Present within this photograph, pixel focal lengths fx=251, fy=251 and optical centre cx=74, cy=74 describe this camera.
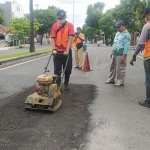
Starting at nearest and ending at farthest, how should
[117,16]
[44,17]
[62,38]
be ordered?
1. [62,38]
2. [117,16]
3. [44,17]

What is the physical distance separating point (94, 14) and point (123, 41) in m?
73.3

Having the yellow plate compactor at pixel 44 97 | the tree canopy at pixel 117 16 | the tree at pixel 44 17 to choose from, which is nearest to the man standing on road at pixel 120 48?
the tree canopy at pixel 117 16

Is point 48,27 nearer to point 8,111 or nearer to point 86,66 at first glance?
point 86,66

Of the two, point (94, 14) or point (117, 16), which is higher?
point (94, 14)

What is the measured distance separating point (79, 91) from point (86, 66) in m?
4.31

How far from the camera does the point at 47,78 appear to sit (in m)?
4.51

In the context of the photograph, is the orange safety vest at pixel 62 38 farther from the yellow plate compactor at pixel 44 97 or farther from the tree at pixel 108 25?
the tree at pixel 108 25

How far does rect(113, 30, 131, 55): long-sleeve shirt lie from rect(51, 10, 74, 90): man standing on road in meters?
1.58

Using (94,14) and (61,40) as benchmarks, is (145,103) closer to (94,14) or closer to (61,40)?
(61,40)

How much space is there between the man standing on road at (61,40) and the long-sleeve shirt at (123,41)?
1576mm

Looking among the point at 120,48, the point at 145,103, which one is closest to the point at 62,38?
the point at 120,48

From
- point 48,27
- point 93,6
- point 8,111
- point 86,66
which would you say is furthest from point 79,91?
point 93,6

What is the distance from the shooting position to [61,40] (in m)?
5.95

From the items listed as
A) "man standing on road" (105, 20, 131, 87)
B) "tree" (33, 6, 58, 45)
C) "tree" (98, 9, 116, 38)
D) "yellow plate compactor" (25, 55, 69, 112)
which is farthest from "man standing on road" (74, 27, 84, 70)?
"tree" (33, 6, 58, 45)
